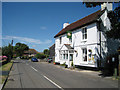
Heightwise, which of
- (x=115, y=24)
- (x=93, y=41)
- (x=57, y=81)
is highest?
(x=115, y=24)

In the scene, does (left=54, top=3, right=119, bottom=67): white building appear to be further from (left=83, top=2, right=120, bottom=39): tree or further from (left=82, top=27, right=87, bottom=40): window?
(left=83, top=2, right=120, bottom=39): tree

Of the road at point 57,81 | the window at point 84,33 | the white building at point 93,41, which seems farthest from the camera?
the window at point 84,33

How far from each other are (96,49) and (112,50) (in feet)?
7.19

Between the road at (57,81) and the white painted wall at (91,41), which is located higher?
the white painted wall at (91,41)

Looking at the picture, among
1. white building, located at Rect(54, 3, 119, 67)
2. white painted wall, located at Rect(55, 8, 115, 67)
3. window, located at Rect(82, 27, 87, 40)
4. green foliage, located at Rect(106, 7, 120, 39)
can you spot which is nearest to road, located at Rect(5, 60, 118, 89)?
green foliage, located at Rect(106, 7, 120, 39)

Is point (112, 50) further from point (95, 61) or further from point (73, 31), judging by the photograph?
point (73, 31)

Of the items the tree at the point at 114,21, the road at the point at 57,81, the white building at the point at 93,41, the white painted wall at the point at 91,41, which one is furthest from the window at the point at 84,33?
the road at the point at 57,81

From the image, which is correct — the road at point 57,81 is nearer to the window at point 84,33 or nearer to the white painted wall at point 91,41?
the white painted wall at point 91,41

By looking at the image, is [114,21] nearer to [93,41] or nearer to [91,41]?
[93,41]

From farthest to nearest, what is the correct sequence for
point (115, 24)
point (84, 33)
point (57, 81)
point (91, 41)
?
point (84, 33) < point (91, 41) < point (115, 24) < point (57, 81)

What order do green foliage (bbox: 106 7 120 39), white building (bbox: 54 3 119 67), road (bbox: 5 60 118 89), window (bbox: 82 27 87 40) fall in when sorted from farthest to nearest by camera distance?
window (bbox: 82 27 87 40) < white building (bbox: 54 3 119 67) < green foliage (bbox: 106 7 120 39) < road (bbox: 5 60 118 89)

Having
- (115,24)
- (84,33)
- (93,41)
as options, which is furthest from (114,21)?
(84,33)

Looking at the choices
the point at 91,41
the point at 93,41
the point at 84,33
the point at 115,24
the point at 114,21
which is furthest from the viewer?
the point at 84,33

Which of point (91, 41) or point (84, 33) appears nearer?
point (91, 41)
